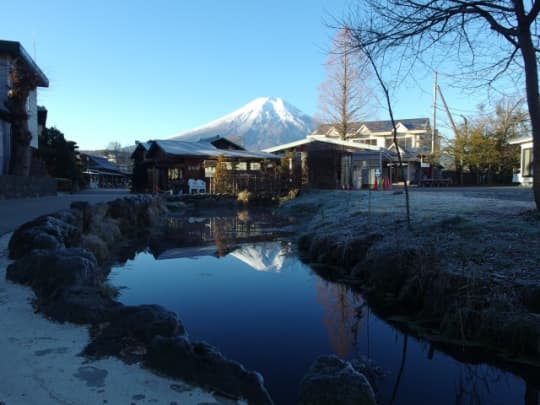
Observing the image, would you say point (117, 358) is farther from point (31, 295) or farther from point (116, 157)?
point (116, 157)

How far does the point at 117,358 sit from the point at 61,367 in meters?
0.32

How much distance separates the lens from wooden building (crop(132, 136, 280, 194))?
912 inches

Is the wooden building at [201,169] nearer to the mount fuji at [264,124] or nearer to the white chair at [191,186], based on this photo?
the white chair at [191,186]

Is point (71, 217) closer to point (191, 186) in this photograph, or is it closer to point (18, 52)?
point (18, 52)

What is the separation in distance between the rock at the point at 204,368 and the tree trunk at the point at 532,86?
239 inches

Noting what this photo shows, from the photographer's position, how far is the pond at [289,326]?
321 cm

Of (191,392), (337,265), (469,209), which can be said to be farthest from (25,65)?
(191,392)

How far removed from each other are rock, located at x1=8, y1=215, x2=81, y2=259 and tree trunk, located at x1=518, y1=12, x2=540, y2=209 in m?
7.01

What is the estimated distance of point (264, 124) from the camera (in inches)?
4294

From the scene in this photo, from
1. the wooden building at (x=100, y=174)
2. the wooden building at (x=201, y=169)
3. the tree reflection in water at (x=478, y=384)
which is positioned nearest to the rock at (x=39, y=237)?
the tree reflection in water at (x=478, y=384)

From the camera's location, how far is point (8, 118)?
16797 mm

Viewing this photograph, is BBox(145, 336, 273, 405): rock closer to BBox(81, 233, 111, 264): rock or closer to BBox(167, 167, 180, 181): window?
BBox(81, 233, 111, 264): rock

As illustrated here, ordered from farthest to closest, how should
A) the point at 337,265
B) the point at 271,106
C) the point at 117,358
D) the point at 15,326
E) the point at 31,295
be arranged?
the point at 271,106
the point at 337,265
the point at 31,295
the point at 15,326
the point at 117,358

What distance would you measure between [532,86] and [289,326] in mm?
5496
